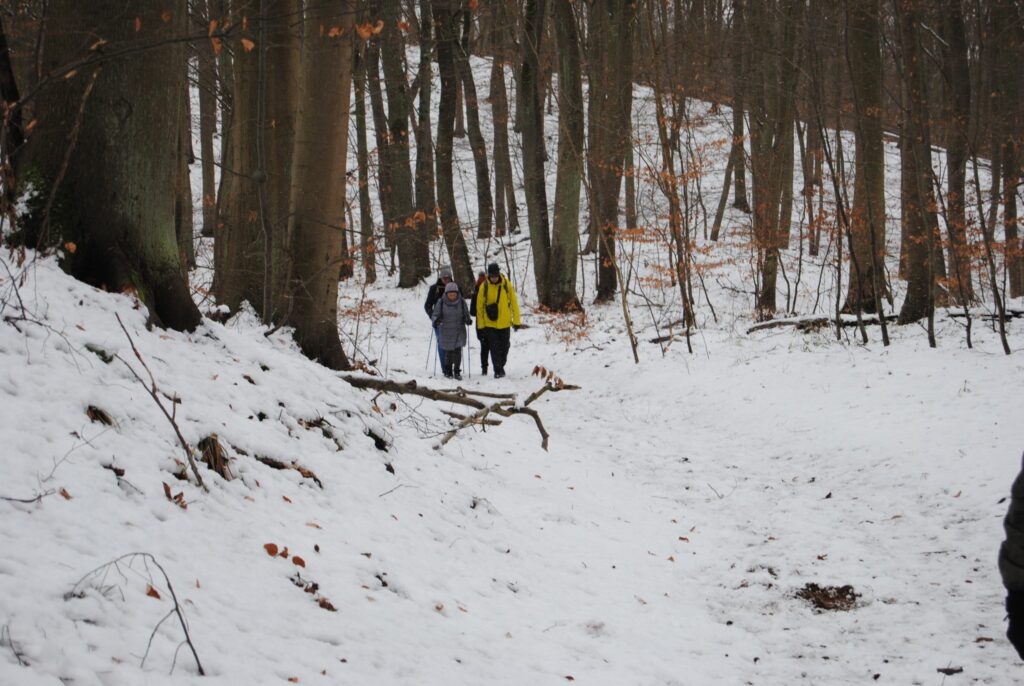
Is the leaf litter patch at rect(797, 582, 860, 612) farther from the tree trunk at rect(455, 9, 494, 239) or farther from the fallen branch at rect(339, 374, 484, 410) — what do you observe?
the tree trunk at rect(455, 9, 494, 239)

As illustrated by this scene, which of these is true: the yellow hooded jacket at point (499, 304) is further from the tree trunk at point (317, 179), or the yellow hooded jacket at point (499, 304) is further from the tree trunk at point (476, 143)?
the tree trunk at point (476, 143)

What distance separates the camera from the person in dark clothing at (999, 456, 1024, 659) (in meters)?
1.99

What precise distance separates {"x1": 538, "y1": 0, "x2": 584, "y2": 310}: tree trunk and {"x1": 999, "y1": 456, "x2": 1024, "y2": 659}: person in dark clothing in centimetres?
1388

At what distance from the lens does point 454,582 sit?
417 cm

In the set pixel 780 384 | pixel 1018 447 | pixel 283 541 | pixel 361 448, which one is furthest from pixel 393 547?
pixel 780 384

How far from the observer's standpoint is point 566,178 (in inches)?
629

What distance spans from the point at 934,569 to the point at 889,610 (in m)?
0.68

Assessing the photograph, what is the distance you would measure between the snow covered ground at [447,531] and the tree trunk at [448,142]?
10.4m

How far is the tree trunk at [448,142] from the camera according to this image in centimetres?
1698

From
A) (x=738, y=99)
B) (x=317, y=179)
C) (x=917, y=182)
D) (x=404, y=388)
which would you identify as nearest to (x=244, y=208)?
(x=317, y=179)

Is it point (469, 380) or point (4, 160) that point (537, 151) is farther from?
point (4, 160)

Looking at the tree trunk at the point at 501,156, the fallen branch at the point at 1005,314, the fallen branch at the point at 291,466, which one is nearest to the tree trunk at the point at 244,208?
the fallen branch at the point at 291,466

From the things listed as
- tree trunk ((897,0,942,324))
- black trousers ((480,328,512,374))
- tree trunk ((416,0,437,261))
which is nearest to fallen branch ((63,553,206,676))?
tree trunk ((897,0,942,324))

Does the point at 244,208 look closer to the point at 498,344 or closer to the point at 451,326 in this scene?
the point at 451,326
